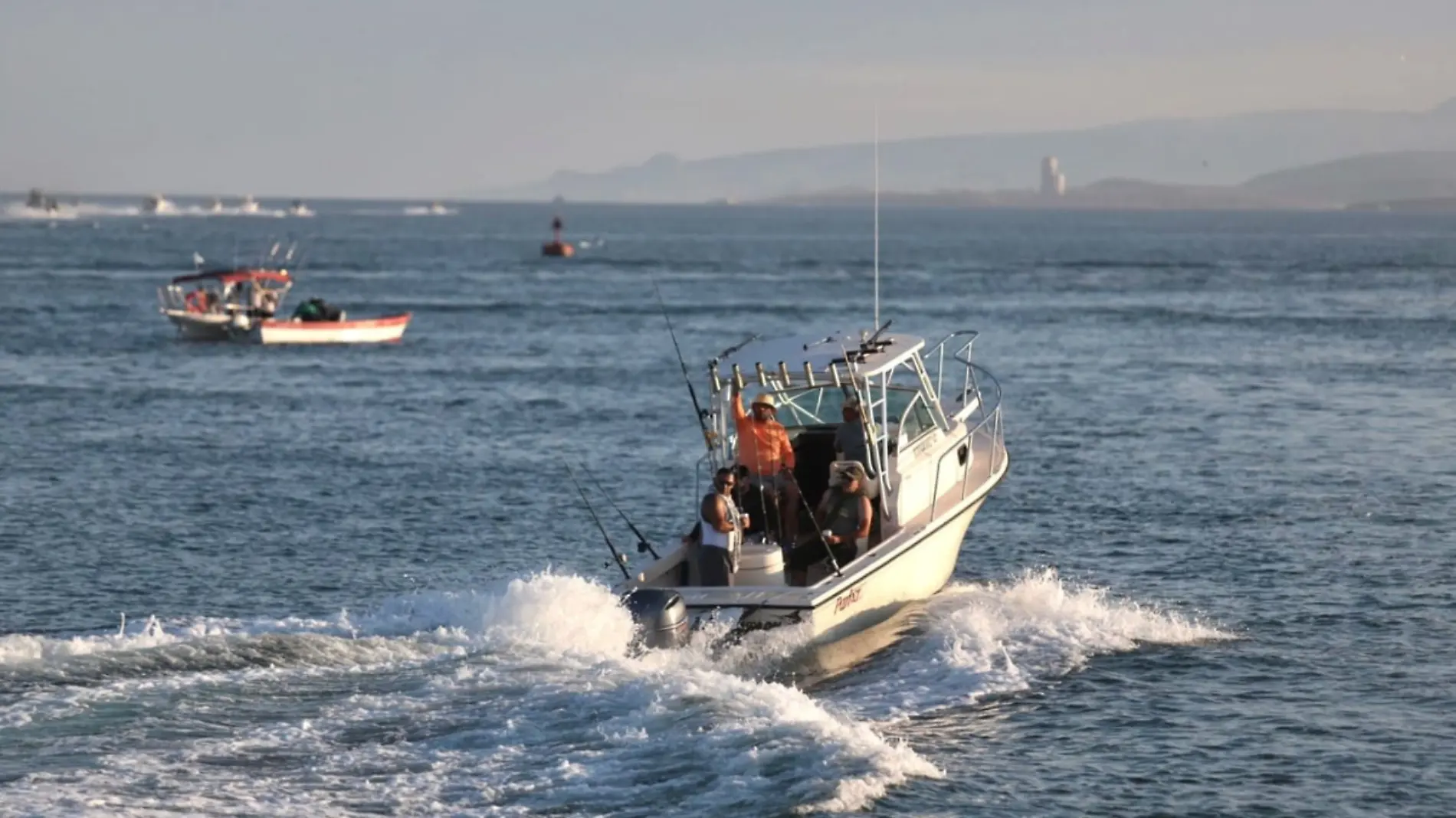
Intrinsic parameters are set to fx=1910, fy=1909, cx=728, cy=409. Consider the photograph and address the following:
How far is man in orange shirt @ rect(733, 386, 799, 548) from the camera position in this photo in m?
19.7

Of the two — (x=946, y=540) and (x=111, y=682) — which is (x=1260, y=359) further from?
(x=111, y=682)

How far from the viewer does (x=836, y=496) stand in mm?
19562

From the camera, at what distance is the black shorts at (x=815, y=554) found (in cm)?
1984

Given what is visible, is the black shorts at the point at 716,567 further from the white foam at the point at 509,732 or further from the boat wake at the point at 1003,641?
the boat wake at the point at 1003,641

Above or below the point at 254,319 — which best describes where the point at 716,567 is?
above

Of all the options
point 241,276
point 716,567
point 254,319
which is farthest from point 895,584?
point 241,276

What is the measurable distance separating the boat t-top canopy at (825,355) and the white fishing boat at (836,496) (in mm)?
18

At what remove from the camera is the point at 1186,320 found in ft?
220

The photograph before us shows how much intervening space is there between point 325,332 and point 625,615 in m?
41.9

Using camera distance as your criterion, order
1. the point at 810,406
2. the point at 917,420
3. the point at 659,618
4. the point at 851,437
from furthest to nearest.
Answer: the point at 810,406 < the point at 917,420 < the point at 851,437 < the point at 659,618

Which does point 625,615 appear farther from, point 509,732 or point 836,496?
point 836,496

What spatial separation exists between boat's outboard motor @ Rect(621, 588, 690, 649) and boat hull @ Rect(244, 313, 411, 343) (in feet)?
136

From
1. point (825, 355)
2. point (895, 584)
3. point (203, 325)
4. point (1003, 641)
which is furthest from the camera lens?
point (203, 325)

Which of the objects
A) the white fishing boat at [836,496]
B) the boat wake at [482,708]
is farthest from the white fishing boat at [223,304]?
the boat wake at [482,708]
